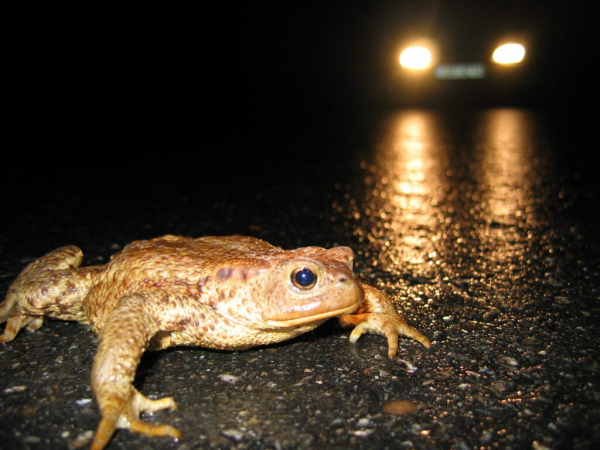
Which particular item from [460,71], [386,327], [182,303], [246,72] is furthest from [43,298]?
[246,72]

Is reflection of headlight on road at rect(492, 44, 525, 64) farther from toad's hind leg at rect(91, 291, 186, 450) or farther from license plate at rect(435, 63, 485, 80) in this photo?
toad's hind leg at rect(91, 291, 186, 450)

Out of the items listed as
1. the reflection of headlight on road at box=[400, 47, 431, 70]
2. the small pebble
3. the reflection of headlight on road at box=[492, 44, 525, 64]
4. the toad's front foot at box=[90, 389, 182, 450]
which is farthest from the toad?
Result: the reflection of headlight on road at box=[492, 44, 525, 64]

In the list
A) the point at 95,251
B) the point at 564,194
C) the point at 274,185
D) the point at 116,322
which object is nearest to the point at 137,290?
the point at 116,322

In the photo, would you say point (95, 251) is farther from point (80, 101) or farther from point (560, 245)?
point (80, 101)

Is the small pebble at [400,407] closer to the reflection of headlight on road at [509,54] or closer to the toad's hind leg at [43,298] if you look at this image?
the toad's hind leg at [43,298]

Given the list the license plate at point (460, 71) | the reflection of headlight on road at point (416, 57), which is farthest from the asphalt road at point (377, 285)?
the license plate at point (460, 71)
